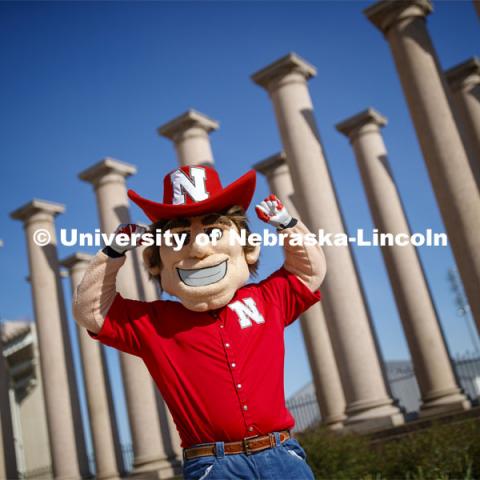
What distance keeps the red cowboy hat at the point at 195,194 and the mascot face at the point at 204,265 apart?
6.1 inches

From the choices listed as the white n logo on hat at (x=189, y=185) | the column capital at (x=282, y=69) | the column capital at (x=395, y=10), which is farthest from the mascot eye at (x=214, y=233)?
the column capital at (x=282, y=69)

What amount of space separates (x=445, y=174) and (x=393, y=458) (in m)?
8.00

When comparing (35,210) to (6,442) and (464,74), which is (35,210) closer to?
(6,442)

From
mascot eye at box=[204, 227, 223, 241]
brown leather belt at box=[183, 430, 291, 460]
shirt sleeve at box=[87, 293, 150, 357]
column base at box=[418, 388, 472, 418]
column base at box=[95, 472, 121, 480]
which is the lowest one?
column base at box=[95, 472, 121, 480]

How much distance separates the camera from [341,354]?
18672 millimetres

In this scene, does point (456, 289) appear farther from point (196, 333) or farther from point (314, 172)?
point (196, 333)

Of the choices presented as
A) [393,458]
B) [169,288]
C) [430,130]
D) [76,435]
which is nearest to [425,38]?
[430,130]

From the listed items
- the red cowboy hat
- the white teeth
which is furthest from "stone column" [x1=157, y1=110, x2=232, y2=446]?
the white teeth

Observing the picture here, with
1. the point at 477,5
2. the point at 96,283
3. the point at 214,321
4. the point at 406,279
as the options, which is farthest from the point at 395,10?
the point at 96,283

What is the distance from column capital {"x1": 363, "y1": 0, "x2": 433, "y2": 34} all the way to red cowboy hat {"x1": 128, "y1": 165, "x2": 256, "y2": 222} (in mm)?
15685

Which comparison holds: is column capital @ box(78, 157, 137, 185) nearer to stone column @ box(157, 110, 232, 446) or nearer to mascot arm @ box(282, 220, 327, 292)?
stone column @ box(157, 110, 232, 446)

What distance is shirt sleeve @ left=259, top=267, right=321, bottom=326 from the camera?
5625mm

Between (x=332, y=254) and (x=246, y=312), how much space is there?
14256 millimetres

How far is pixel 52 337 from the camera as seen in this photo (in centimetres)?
2930
